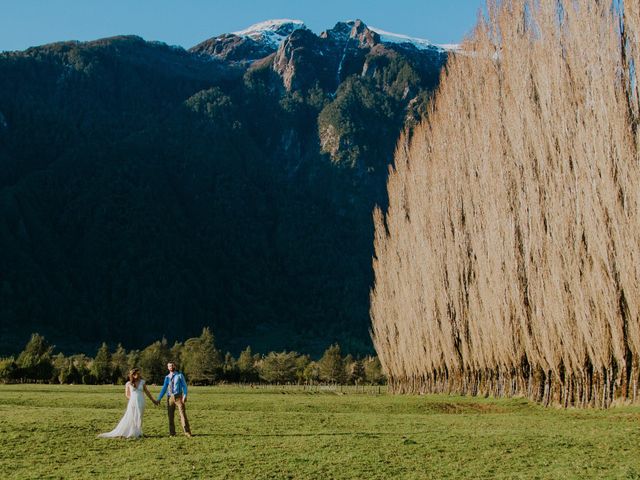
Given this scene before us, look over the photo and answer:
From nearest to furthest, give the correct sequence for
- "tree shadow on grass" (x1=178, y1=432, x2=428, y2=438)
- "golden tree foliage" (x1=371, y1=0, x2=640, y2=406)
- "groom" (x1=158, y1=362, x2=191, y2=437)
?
"groom" (x1=158, y1=362, x2=191, y2=437), "tree shadow on grass" (x1=178, y1=432, x2=428, y2=438), "golden tree foliage" (x1=371, y1=0, x2=640, y2=406)

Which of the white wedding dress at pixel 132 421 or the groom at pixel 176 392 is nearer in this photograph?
the groom at pixel 176 392

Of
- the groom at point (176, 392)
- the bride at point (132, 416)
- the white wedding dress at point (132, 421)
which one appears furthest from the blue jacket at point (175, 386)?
the white wedding dress at point (132, 421)

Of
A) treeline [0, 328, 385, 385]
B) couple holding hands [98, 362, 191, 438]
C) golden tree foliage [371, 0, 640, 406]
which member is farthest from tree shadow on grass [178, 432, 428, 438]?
treeline [0, 328, 385, 385]

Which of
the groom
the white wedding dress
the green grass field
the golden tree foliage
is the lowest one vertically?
the green grass field

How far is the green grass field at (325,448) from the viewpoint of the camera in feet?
37.8

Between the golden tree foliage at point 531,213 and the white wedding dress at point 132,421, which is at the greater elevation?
the golden tree foliage at point 531,213

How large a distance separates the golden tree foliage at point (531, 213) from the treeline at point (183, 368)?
37982 millimetres

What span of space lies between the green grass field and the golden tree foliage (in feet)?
13.7

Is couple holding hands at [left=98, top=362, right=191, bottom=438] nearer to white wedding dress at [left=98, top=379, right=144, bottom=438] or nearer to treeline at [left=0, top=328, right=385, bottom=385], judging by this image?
white wedding dress at [left=98, top=379, right=144, bottom=438]

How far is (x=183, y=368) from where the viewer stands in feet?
276

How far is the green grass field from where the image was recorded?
11.5 meters

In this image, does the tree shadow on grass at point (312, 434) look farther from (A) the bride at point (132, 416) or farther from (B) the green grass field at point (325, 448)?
(A) the bride at point (132, 416)

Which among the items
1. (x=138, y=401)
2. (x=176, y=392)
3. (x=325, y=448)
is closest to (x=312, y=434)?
(x=325, y=448)

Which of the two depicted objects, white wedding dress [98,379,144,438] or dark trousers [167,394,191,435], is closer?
dark trousers [167,394,191,435]
